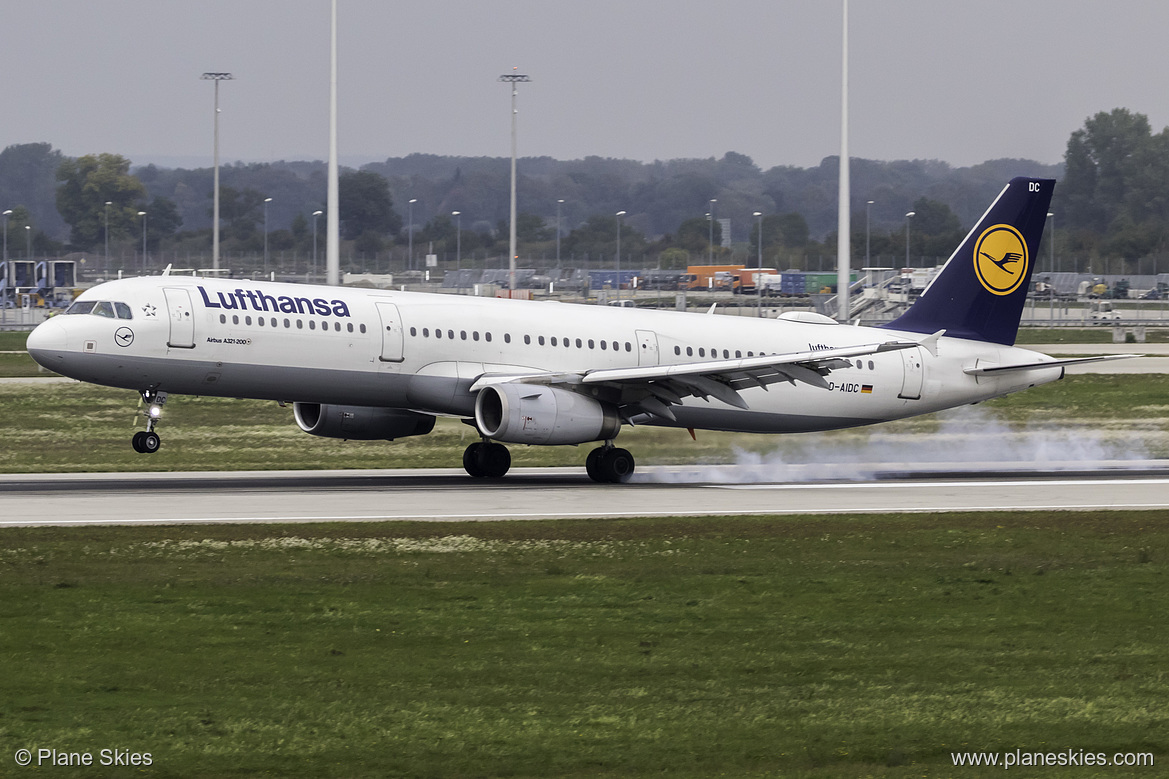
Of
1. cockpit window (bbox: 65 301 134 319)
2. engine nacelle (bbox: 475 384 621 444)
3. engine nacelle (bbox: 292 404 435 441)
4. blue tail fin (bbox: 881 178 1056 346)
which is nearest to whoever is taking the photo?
cockpit window (bbox: 65 301 134 319)

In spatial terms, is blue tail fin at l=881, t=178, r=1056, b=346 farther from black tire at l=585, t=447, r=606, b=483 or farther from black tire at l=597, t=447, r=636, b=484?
black tire at l=585, t=447, r=606, b=483

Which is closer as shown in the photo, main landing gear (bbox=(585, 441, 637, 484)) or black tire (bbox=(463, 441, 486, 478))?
main landing gear (bbox=(585, 441, 637, 484))

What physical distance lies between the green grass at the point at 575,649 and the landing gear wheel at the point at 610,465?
8.49 meters

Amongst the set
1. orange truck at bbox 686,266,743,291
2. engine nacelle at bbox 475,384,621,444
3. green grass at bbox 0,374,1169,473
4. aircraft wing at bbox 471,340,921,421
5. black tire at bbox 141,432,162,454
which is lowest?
green grass at bbox 0,374,1169,473

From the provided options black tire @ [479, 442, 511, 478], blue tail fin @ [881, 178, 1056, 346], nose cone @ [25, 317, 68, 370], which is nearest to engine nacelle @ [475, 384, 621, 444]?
black tire @ [479, 442, 511, 478]

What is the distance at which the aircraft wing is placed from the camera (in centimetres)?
3152

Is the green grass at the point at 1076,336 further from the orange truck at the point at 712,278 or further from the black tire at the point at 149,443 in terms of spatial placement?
the black tire at the point at 149,443

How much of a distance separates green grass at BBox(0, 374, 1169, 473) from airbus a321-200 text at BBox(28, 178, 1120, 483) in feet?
6.97

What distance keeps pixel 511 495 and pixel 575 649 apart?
47.4 ft

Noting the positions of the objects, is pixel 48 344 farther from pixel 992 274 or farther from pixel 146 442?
pixel 992 274

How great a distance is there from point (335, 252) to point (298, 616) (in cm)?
4240

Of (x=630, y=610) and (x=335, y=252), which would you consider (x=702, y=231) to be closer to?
(x=335, y=252)

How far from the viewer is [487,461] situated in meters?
34.7

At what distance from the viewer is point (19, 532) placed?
76.6 feet
